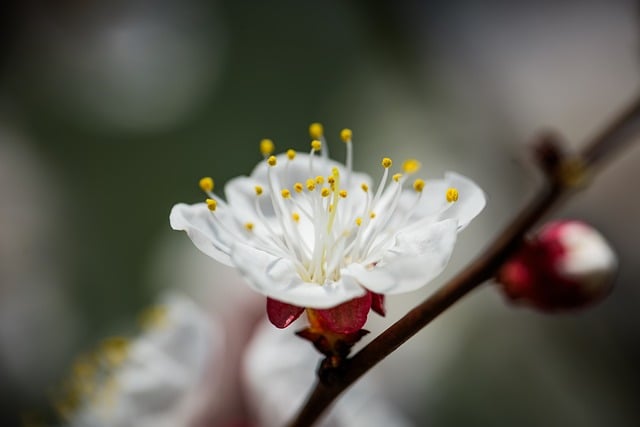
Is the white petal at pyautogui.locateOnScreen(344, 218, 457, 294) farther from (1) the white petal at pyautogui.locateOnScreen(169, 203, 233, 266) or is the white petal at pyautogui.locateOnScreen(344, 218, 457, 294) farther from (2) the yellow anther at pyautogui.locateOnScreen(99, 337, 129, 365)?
(2) the yellow anther at pyautogui.locateOnScreen(99, 337, 129, 365)

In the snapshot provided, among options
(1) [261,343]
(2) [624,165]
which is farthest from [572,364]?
(1) [261,343]

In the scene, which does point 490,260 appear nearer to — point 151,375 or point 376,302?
point 376,302

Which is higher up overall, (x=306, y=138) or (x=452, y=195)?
(x=452, y=195)

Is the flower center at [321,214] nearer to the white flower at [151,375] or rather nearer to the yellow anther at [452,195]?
the yellow anther at [452,195]

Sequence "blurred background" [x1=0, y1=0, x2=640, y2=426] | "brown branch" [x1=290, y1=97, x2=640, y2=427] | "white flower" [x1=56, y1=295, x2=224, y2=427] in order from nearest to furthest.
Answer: "brown branch" [x1=290, y1=97, x2=640, y2=427]
"white flower" [x1=56, y1=295, x2=224, y2=427]
"blurred background" [x1=0, y1=0, x2=640, y2=426]

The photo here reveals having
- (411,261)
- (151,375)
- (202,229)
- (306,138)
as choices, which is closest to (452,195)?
(411,261)

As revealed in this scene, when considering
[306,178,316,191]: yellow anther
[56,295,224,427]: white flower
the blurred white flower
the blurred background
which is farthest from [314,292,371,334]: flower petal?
the blurred background
